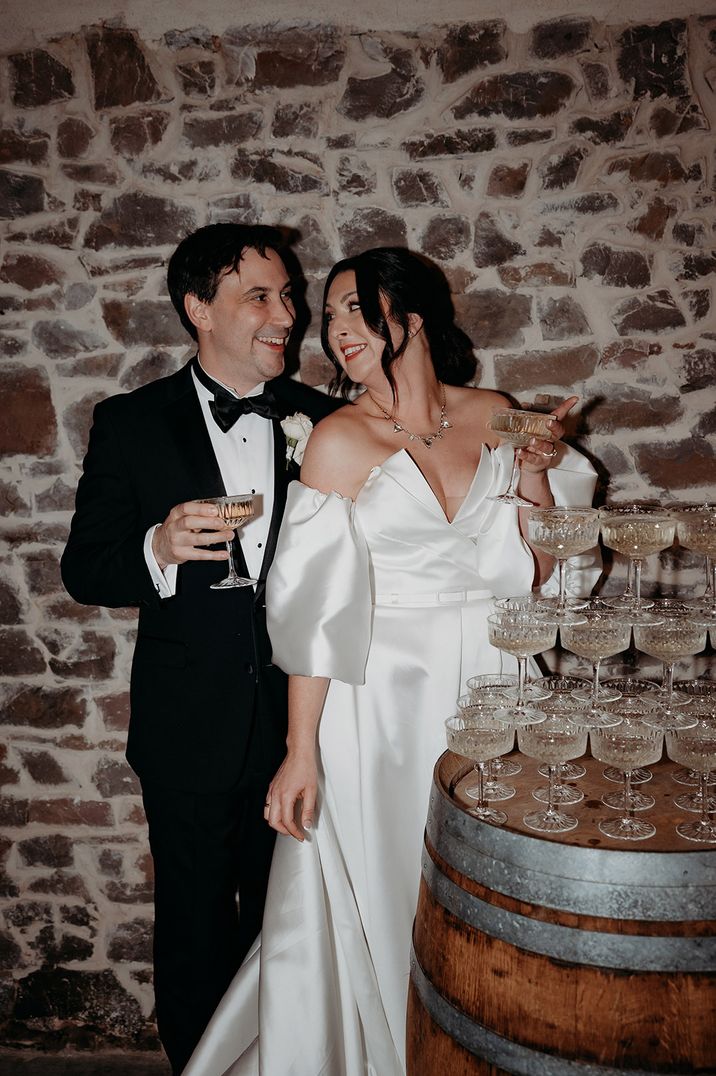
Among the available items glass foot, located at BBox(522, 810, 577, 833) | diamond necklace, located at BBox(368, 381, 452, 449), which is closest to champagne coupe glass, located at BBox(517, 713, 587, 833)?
glass foot, located at BBox(522, 810, 577, 833)

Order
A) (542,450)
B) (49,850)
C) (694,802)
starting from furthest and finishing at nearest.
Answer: (49,850) < (542,450) < (694,802)

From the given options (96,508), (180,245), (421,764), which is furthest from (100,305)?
(421,764)

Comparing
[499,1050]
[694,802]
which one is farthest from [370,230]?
[499,1050]

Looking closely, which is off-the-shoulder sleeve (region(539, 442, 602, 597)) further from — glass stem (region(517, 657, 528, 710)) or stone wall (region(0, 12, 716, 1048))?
glass stem (region(517, 657, 528, 710))

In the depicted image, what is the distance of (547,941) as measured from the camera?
1.35 m

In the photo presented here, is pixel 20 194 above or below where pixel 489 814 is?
above

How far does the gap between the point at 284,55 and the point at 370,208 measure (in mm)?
521

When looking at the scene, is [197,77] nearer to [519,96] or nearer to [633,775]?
[519,96]

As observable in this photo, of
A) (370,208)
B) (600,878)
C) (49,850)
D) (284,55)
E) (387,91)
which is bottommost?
(49,850)

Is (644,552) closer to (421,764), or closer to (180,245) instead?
(421,764)

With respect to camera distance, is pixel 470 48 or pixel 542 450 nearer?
pixel 542 450

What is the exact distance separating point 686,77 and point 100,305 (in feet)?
6.34

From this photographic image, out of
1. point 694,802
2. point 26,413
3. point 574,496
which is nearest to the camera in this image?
point 694,802

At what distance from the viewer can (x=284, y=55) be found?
2631 mm
